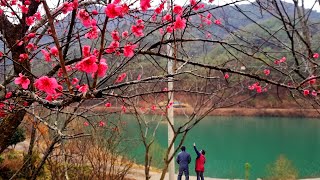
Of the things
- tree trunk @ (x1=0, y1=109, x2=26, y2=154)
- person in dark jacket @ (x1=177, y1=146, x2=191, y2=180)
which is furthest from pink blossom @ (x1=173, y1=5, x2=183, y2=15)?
person in dark jacket @ (x1=177, y1=146, x2=191, y2=180)

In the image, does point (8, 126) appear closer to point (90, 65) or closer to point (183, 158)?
point (90, 65)

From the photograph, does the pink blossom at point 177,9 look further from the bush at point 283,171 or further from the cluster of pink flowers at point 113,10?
the bush at point 283,171

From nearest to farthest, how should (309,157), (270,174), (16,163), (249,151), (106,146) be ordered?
(106,146) < (16,163) < (270,174) < (309,157) < (249,151)

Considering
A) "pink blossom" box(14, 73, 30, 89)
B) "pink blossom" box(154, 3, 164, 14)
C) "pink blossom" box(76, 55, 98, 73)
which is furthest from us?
"pink blossom" box(154, 3, 164, 14)

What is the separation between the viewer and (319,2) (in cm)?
208

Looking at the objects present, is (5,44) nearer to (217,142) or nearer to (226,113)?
(217,142)

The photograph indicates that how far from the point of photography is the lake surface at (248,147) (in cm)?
1362

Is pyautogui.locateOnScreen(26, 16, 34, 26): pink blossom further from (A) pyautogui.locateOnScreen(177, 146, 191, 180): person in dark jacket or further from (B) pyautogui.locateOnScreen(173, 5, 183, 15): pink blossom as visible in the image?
(A) pyautogui.locateOnScreen(177, 146, 191, 180): person in dark jacket

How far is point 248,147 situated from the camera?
18.8m

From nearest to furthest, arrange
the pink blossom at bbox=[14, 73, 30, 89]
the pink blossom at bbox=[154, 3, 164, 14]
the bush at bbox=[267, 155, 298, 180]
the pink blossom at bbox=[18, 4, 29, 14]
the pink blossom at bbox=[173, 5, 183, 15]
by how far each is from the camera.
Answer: the pink blossom at bbox=[14, 73, 30, 89] < the pink blossom at bbox=[173, 5, 183, 15] < the pink blossom at bbox=[18, 4, 29, 14] < the pink blossom at bbox=[154, 3, 164, 14] < the bush at bbox=[267, 155, 298, 180]

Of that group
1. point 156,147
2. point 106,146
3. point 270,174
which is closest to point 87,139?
point 106,146

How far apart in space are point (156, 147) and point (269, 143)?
9.57m

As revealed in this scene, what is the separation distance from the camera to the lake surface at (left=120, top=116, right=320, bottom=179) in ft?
44.7

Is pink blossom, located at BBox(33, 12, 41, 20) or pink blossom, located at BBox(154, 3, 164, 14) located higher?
pink blossom, located at BBox(154, 3, 164, 14)
